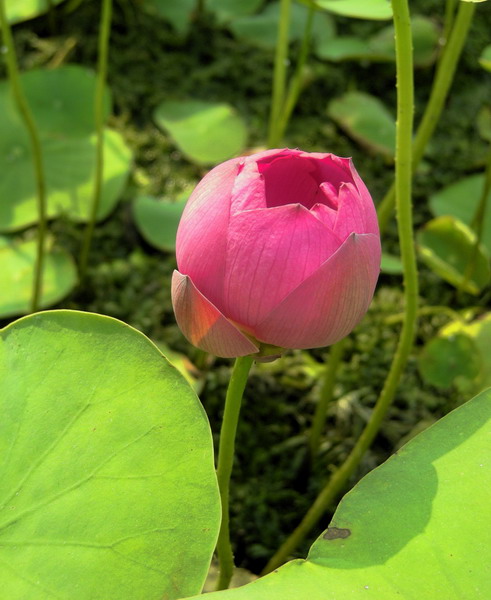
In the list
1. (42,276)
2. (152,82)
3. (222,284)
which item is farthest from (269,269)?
(152,82)

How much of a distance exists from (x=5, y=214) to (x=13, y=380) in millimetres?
703

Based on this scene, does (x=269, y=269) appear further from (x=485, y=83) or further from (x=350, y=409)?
(x=485, y=83)

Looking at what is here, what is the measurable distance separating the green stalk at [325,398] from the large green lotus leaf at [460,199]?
0.47 metres

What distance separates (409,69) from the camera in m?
0.54

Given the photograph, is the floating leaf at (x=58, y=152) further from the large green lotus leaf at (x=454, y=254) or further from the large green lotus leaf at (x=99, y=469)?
the large green lotus leaf at (x=99, y=469)

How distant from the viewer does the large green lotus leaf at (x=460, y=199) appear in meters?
1.29

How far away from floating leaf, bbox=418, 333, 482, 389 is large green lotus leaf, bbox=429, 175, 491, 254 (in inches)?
13.2

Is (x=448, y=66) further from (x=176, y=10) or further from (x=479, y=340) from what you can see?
(x=176, y=10)

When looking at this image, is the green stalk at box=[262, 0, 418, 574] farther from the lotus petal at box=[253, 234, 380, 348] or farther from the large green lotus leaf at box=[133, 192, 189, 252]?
the large green lotus leaf at box=[133, 192, 189, 252]

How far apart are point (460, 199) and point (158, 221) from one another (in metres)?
0.53

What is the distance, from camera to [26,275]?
1123mm

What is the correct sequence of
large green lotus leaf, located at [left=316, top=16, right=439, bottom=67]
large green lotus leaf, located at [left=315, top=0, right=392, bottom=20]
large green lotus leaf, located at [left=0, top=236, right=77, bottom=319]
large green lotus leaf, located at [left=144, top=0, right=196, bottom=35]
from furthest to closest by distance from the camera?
large green lotus leaf, located at [left=144, top=0, right=196, bottom=35]
large green lotus leaf, located at [left=316, top=16, right=439, bottom=67]
large green lotus leaf, located at [left=0, top=236, right=77, bottom=319]
large green lotus leaf, located at [left=315, top=0, right=392, bottom=20]

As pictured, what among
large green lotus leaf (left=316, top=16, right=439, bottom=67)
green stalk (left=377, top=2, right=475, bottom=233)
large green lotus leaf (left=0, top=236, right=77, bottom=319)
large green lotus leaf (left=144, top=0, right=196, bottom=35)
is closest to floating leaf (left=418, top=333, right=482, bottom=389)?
green stalk (left=377, top=2, right=475, bottom=233)

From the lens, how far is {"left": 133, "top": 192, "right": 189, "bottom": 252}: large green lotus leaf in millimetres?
1195
